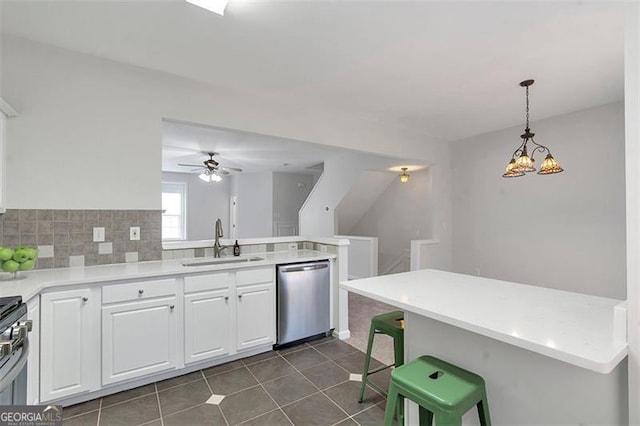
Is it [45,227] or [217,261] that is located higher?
[45,227]

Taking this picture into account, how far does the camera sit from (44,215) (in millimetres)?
2189

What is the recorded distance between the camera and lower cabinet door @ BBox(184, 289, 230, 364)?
238cm

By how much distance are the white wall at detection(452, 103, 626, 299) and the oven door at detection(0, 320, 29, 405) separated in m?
5.29

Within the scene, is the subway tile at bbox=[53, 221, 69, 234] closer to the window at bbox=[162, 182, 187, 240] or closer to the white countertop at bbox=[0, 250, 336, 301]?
the white countertop at bbox=[0, 250, 336, 301]

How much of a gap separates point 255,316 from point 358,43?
8.09 feet

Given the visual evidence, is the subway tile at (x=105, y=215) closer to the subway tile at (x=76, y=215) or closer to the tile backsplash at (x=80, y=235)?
the tile backsplash at (x=80, y=235)

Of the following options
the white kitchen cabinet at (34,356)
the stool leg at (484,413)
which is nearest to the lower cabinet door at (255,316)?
the white kitchen cabinet at (34,356)

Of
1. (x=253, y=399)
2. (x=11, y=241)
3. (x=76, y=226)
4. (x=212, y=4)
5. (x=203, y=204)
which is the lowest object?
(x=253, y=399)

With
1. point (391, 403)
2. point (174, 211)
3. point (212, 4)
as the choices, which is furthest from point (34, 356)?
point (174, 211)

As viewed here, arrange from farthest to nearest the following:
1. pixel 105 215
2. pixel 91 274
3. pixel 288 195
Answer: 1. pixel 288 195
2. pixel 105 215
3. pixel 91 274

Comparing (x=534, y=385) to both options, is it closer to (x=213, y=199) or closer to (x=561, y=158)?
(x=561, y=158)

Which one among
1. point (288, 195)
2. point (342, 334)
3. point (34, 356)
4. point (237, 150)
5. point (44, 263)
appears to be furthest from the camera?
point (288, 195)

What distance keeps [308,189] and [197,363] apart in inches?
241

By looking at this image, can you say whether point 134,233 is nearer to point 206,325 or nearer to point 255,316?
point 206,325
